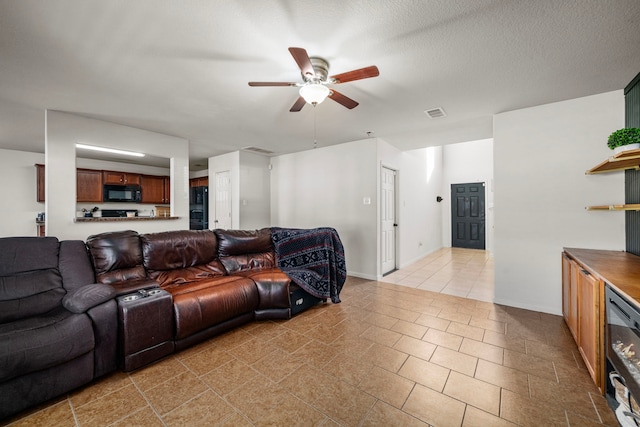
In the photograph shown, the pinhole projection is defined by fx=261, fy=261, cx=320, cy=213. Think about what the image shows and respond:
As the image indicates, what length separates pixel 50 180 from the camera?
129 inches

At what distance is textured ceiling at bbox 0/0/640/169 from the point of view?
65.9 inches

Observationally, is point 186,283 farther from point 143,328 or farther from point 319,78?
point 319,78

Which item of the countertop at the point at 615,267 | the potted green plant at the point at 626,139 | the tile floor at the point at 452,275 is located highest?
the potted green plant at the point at 626,139

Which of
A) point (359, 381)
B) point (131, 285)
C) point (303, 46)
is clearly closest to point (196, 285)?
point (131, 285)

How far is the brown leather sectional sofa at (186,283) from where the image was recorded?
207cm

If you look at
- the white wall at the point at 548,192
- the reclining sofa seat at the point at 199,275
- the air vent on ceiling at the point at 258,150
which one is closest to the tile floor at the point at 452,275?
the white wall at the point at 548,192

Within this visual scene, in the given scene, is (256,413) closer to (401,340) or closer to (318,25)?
(401,340)

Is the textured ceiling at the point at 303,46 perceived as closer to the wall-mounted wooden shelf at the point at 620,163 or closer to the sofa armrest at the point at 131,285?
the wall-mounted wooden shelf at the point at 620,163

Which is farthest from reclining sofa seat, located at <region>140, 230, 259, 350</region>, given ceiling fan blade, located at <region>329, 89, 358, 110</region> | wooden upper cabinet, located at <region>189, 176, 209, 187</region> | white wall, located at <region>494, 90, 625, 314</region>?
wooden upper cabinet, located at <region>189, 176, 209, 187</region>

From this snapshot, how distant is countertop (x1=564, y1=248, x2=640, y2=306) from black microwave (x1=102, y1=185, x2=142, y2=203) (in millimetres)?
8043

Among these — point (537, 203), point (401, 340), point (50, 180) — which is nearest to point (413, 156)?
point (537, 203)

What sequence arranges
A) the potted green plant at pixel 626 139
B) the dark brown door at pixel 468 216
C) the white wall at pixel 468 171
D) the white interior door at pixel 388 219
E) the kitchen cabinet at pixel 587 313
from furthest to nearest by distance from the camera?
the dark brown door at pixel 468 216 → the white wall at pixel 468 171 → the white interior door at pixel 388 219 → the potted green plant at pixel 626 139 → the kitchen cabinet at pixel 587 313

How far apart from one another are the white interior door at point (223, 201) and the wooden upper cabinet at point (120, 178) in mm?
2154

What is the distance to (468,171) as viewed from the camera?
7797mm
